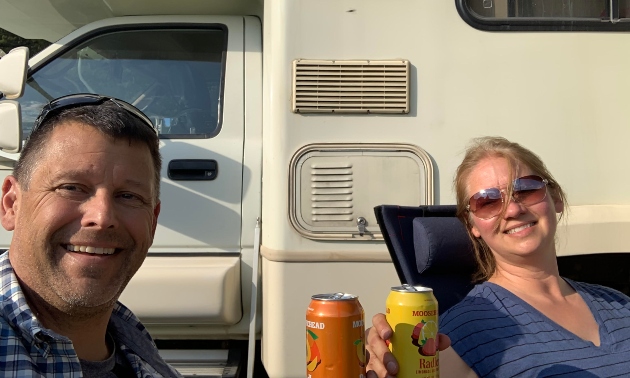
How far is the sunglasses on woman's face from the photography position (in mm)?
1885

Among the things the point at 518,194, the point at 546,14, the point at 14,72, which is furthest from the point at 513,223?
the point at 14,72

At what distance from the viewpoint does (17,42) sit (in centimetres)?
344

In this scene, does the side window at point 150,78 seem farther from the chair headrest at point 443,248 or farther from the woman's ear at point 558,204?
the woman's ear at point 558,204

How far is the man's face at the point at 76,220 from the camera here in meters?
1.25

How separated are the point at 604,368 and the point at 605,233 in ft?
2.54

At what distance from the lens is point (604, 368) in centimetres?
169

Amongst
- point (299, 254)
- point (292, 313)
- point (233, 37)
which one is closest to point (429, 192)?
point (299, 254)

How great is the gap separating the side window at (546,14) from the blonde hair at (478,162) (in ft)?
1.99

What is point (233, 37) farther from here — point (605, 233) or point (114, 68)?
point (605, 233)

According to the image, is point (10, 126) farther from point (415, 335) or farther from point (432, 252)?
point (415, 335)

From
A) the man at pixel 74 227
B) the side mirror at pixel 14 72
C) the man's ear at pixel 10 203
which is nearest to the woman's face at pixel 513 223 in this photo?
the man at pixel 74 227

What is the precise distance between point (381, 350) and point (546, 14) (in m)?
1.66

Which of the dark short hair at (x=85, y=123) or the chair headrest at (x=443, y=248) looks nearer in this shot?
the dark short hair at (x=85, y=123)

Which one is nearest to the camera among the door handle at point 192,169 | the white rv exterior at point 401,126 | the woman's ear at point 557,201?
the woman's ear at point 557,201
